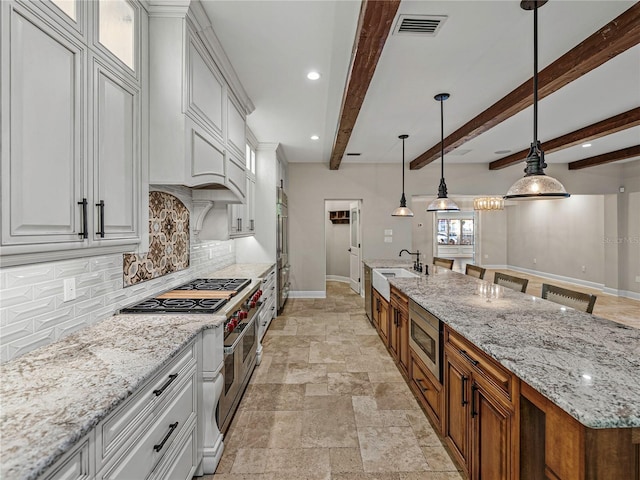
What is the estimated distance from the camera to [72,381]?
3.75ft

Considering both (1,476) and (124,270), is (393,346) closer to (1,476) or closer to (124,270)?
(124,270)

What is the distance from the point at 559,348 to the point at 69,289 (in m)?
2.30

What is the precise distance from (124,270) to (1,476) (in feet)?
4.79

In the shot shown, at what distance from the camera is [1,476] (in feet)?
2.35

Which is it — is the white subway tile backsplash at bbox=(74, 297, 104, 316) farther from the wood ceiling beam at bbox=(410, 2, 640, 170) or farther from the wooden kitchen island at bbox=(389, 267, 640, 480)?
the wood ceiling beam at bbox=(410, 2, 640, 170)

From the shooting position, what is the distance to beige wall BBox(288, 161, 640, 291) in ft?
22.1

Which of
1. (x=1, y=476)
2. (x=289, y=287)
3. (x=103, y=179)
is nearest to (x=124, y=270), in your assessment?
(x=103, y=179)

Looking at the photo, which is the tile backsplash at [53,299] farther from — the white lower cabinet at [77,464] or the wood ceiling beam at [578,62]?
the wood ceiling beam at [578,62]

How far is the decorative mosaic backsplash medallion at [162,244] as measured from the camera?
2.18 meters

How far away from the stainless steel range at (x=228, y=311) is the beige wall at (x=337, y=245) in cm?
587

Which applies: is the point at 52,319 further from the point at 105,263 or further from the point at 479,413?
the point at 479,413

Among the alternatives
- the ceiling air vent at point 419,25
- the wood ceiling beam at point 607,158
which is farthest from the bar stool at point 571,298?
the wood ceiling beam at point 607,158

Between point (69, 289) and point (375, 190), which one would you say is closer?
point (69, 289)

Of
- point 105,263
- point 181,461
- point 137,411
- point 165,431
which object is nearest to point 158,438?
point 165,431
